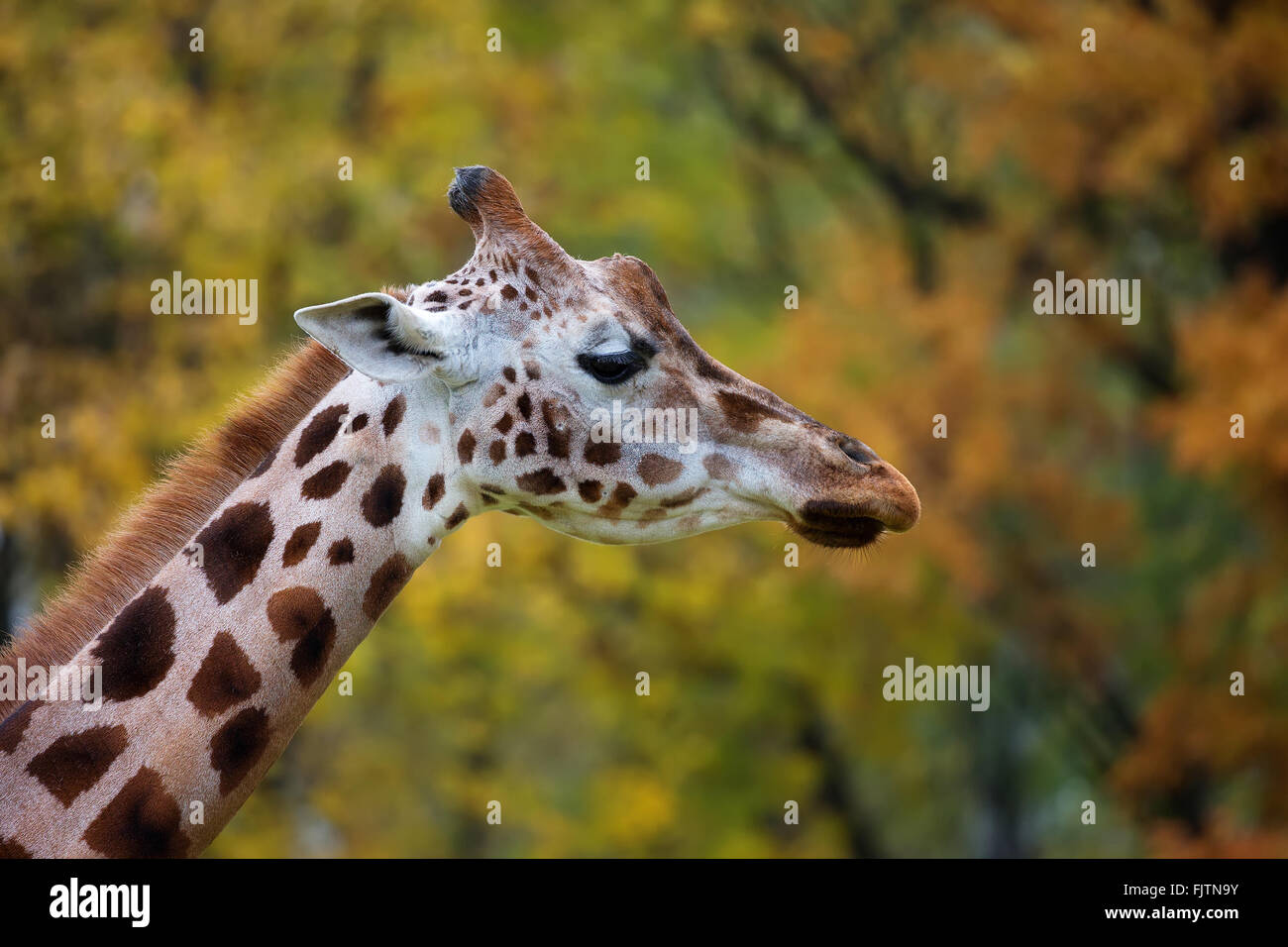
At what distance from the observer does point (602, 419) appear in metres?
4.84

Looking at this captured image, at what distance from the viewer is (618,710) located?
17453 mm

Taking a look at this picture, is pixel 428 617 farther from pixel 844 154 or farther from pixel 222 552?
pixel 222 552

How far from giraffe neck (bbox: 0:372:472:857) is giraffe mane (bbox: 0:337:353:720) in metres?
0.12

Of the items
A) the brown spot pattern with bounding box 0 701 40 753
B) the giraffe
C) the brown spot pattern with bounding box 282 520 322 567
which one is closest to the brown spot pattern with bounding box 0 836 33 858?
the giraffe

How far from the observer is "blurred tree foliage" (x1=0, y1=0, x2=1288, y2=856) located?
44.8 ft

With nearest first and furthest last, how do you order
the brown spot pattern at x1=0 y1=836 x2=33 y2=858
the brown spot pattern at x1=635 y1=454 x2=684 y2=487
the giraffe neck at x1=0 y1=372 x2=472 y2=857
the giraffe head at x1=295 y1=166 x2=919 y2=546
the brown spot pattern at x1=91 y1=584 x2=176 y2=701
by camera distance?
the brown spot pattern at x1=0 y1=836 x2=33 y2=858
the giraffe neck at x1=0 y1=372 x2=472 y2=857
the brown spot pattern at x1=91 y1=584 x2=176 y2=701
the giraffe head at x1=295 y1=166 x2=919 y2=546
the brown spot pattern at x1=635 y1=454 x2=684 y2=487

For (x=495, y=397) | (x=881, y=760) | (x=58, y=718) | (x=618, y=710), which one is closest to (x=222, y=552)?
(x=58, y=718)

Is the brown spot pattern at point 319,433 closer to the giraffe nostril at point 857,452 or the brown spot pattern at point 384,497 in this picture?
the brown spot pattern at point 384,497

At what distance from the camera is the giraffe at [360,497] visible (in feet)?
14.5

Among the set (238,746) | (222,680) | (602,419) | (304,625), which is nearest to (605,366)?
(602,419)

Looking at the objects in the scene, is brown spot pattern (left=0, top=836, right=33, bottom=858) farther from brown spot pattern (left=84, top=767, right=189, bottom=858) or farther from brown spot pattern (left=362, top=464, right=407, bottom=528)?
brown spot pattern (left=362, top=464, right=407, bottom=528)

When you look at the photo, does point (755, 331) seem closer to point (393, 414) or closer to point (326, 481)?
point (393, 414)

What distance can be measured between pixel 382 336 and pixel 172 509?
0.99 meters

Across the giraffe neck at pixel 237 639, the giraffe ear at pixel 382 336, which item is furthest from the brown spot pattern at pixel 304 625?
the giraffe ear at pixel 382 336
